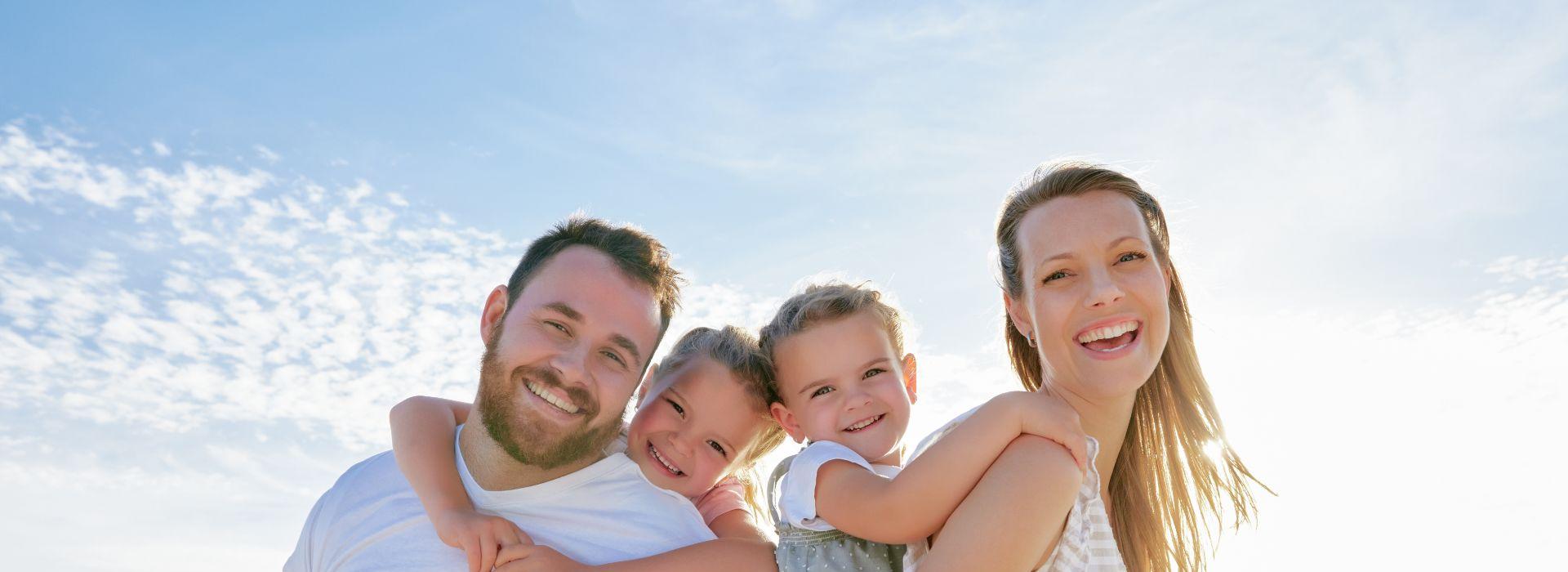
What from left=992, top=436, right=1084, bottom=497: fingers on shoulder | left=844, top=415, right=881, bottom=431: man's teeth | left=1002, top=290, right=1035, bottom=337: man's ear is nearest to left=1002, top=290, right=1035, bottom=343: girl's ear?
left=1002, top=290, right=1035, bottom=337: man's ear

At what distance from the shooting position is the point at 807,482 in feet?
12.5

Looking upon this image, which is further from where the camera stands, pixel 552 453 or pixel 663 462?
pixel 663 462

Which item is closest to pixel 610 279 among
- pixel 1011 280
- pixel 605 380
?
pixel 605 380

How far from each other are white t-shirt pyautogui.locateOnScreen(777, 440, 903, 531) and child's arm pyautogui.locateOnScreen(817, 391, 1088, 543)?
33cm

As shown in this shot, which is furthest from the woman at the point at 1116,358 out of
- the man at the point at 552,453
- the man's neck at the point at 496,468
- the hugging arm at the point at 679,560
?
the man's neck at the point at 496,468

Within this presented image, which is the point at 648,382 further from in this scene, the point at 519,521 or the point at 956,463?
the point at 956,463

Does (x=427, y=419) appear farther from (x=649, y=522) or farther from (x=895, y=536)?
(x=895, y=536)

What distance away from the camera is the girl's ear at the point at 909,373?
4.58m

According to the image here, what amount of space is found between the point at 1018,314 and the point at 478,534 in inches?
90.1

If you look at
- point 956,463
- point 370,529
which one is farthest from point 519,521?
point 956,463

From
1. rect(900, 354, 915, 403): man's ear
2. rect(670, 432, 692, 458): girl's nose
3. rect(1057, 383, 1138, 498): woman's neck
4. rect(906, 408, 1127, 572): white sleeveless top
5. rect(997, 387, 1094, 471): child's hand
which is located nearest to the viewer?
rect(997, 387, 1094, 471): child's hand

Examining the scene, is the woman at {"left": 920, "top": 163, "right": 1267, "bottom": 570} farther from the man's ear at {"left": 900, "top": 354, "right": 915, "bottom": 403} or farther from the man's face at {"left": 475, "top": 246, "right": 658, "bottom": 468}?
the man's face at {"left": 475, "top": 246, "right": 658, "bottom": 468}

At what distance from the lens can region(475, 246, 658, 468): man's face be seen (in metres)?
4.29

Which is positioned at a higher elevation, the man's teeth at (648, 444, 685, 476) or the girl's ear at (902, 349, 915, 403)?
the girl's ear at (902, 349, 915, 403)
